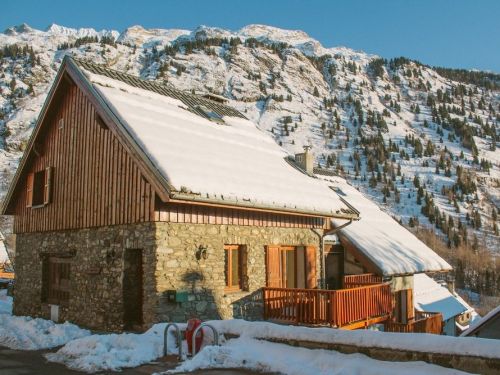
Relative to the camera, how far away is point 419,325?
16750 millimetres

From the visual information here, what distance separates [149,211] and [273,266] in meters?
4.62

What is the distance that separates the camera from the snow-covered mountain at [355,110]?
80062mm

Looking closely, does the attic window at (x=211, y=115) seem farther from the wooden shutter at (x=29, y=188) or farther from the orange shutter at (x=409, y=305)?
the orange shutter at (x=409, y=305)

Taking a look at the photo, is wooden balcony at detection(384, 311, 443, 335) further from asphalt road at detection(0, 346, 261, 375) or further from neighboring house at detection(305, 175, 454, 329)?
asphalt road at detection(0, 346, 261, 375)

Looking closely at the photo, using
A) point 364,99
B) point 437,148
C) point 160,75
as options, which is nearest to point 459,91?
point 364,99

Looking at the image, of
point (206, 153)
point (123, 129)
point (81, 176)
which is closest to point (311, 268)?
point (206, 153)

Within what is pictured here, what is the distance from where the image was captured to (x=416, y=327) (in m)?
16.5

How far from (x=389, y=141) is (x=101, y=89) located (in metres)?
88.1

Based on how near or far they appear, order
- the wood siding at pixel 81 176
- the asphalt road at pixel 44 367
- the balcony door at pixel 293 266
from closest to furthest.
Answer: the asphalt road at pixel 44 367 → the wood siding at pixel 81 176 → the balcony door at pixel 293 266

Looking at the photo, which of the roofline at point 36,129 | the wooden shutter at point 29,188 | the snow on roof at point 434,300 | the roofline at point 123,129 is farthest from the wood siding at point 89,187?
the snow on roof at point 434,300

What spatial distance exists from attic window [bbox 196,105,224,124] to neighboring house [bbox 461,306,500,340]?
33.8ft

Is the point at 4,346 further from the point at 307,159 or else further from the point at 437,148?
the point at 437,148

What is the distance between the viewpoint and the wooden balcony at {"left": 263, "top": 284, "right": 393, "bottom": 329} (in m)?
12.5

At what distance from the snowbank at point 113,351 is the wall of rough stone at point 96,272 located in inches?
72.7
